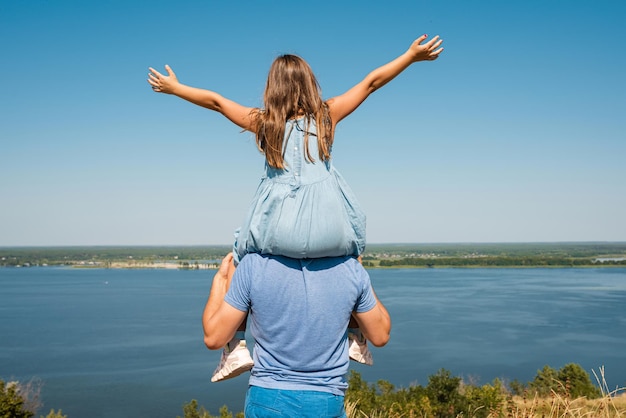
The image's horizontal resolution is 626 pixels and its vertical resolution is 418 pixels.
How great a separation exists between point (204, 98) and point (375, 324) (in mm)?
667

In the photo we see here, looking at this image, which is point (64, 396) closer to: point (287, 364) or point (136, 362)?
A: point (136, 362)

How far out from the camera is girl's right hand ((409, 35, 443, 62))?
55.6 inches

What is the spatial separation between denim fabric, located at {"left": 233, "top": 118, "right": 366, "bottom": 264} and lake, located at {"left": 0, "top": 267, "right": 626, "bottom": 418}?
24.5 metres

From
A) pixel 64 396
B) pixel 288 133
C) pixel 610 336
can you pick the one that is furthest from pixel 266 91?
pixel 610 336

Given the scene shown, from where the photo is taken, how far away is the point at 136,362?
32.7 meters

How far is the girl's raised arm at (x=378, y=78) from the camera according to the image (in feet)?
4.33

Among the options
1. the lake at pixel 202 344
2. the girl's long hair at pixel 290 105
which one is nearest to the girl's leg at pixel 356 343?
the girl's long hair at pixel 290 105

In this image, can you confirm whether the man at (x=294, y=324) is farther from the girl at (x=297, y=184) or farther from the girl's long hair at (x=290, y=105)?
the girl's long hair at (x=290, y=105)

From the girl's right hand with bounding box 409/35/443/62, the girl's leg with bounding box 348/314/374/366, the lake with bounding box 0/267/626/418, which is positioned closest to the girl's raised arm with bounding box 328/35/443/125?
the girl's right hand with bounding box 409/35/443/62

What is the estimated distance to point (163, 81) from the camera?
1.49 meters

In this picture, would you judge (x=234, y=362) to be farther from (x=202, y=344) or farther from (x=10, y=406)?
(x=202, y=344)

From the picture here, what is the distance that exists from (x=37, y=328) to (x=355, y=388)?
35.6 m

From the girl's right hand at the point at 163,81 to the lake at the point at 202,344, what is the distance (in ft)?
79.7

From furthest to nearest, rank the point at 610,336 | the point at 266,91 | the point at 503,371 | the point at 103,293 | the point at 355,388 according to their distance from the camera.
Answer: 1. the point at 103,293
2. the point at 610,336
3. the point at 503,371
4. the point at 355,388
5. the point at 266,91
